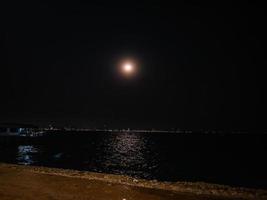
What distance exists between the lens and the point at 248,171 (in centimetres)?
6353

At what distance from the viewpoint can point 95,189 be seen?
42.7ft

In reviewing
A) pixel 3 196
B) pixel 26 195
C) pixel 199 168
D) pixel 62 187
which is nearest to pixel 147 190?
pixel 62 187

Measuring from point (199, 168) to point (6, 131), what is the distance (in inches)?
2936

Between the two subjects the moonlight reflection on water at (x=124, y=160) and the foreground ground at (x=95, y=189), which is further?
the moonlight reflection on water at (x=124, y=160)

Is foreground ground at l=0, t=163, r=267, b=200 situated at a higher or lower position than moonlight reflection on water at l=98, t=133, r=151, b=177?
higher

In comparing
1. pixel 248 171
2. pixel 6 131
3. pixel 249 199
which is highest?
pixel 6 131

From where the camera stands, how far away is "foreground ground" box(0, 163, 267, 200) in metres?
11.9

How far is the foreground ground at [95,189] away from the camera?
11883 millimetres

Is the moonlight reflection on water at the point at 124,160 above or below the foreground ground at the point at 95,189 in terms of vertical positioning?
below

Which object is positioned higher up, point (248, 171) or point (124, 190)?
point (124, 190)

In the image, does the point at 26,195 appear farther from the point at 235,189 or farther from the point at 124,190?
the point at 235,189

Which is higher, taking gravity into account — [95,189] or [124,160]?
[95,189]

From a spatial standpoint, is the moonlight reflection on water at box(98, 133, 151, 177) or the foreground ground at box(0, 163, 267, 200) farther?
the moonlight reflection on water at box(98, 133, 151, 177)

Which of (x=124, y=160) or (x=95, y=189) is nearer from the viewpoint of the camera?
(x=95, y=189)
